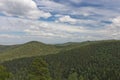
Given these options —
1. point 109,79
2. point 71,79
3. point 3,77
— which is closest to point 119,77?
point 109,79

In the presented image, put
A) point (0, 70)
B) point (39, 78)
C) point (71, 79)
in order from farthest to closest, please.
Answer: point (71, 79) < point (0, 70) < point (39, 78)

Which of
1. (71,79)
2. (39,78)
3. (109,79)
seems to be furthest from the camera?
(109,79)

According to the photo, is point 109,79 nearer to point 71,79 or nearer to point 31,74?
point 71,79

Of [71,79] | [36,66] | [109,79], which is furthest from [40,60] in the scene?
[109,79]

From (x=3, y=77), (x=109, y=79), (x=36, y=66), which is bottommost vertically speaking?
(x=109, y=79)

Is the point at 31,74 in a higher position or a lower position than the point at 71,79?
higher

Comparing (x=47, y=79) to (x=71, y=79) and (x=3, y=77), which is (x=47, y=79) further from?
(x=71, y=79)

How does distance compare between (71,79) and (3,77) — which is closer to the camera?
(3,77)

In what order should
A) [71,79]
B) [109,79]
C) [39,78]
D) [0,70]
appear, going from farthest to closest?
1. [109,79]
2. [71,79]
3. [0,70]
4. [39,78]

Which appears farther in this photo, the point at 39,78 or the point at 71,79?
the point at 71,79
